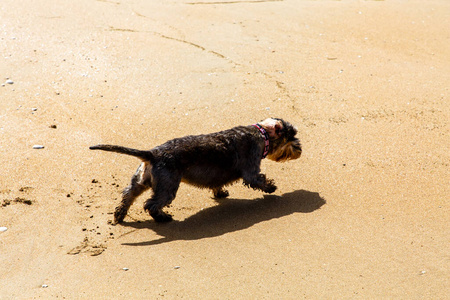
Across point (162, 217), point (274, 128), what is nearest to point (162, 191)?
point (162, 217)

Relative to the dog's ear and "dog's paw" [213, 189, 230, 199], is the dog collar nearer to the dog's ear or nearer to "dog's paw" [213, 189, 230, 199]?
the dog's ear

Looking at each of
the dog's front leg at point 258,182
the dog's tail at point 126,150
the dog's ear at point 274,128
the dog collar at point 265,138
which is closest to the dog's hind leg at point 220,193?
the dog's front leg at point 258,182

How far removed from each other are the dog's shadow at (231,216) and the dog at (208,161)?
0.58ft

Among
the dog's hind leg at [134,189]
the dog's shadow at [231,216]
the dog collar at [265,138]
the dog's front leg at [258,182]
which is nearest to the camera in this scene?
the dog's shadow at [231,216]

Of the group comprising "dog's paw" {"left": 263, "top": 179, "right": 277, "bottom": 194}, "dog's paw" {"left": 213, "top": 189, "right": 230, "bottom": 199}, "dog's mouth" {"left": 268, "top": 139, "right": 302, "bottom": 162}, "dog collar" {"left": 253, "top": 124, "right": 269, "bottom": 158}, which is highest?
"dog collar" {"left": 253, "top": 124, "right": 269, "bottom": 158}

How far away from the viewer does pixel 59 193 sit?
6.78 m

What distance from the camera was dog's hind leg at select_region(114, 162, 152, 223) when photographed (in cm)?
618

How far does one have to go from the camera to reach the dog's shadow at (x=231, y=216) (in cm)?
605

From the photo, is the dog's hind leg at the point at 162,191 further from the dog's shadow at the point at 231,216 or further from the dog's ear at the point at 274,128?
the dog's ear at the point at 274,128

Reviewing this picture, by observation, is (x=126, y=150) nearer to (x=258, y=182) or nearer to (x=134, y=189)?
(x=134, y=189)

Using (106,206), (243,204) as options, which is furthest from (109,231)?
(243,204)

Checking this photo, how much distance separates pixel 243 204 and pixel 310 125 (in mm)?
2274

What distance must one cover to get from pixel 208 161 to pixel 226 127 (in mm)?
2016

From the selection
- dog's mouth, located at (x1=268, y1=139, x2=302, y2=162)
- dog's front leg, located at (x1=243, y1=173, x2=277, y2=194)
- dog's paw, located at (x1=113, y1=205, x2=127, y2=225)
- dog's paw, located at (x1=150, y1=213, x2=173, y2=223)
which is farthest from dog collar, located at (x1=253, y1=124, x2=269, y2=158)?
dog's paw, located at (x1=113, y1=205, x2=127, y2=225)
